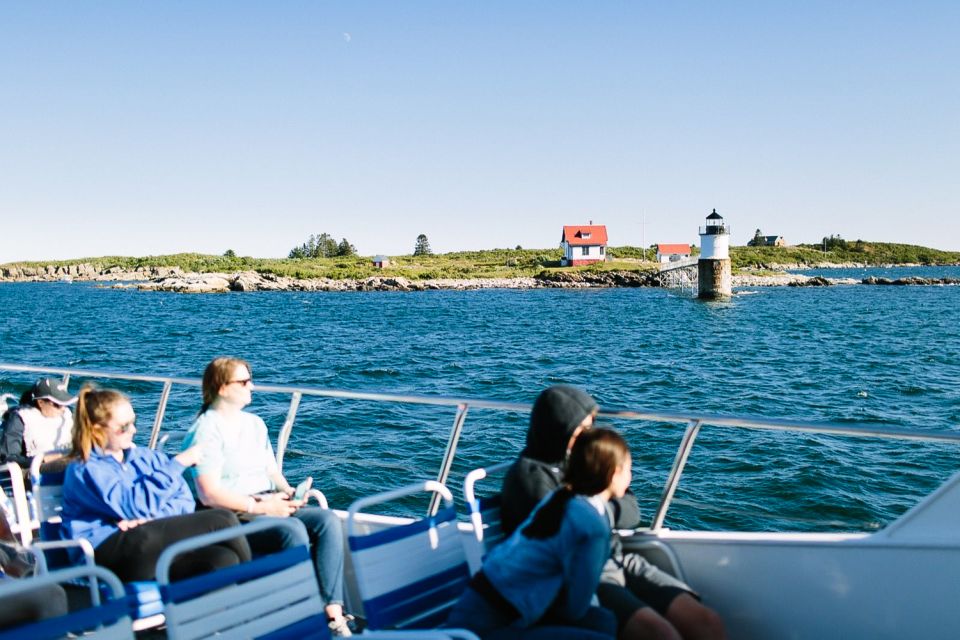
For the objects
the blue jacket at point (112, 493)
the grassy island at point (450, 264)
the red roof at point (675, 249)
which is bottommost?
the blue jacket at point (112, 493)

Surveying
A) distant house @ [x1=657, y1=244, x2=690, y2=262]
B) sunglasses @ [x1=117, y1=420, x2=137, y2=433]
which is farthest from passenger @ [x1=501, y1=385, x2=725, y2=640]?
distant house @ [x1=657, y1=244, x2=690, y2=262]

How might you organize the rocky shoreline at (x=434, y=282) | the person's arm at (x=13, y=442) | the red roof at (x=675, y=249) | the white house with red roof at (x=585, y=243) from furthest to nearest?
the red roof at (x=675, y=249), the white house with red roof at (x=585, y=243), the rocky shoreline at (x=434, y=282), the person's arm at (x=13, y=442)

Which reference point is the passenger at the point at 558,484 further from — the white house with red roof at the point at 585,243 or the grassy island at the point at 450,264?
the white house with red roof at the point at 585,243

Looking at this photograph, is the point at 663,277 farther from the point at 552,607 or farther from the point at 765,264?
the point at 552,607

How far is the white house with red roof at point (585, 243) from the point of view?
386 feet

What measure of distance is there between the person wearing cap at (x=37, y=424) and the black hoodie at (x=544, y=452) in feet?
12.0

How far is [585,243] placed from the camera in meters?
118

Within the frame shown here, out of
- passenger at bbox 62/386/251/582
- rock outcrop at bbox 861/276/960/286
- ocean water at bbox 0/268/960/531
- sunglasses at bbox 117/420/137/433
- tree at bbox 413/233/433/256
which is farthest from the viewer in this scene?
tree at bbox 413/233/433/256

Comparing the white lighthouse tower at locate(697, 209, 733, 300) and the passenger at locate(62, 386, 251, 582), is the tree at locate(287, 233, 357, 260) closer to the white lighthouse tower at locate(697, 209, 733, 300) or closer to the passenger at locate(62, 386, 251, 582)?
the white lighthouse tower at locate(697, 209, 733, 300)

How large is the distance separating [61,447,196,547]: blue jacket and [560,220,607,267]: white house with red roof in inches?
4530

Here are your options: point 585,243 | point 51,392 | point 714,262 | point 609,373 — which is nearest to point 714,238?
point 714,262

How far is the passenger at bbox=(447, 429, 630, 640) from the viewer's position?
9.69ft

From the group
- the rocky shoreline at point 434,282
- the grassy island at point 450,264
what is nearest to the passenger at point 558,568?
the rocky shoreline at point 434,282

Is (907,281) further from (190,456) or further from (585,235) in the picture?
(190,456)
